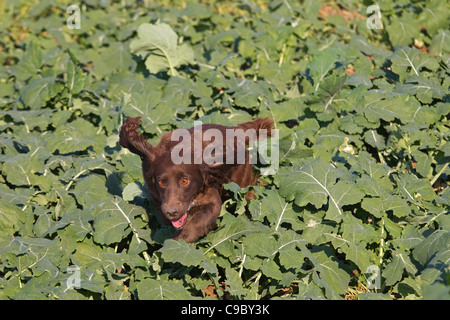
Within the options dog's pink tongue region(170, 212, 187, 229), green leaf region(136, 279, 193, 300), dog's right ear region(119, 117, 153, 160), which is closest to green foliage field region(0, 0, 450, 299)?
green leaf region(136, 279, 193, 300)

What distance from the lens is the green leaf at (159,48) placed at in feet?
28.2

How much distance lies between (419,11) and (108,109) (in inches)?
233

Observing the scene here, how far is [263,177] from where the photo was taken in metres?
6.40

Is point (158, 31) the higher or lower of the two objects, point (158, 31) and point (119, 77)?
the higher

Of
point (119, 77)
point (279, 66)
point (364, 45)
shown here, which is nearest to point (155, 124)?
point (119, 77)

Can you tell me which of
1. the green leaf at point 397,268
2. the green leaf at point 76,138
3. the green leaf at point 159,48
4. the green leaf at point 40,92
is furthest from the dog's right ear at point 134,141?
the green leaf at point 40,92

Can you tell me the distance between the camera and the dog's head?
206 inches

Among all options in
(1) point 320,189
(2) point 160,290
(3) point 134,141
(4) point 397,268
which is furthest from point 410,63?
(2) point 160,290

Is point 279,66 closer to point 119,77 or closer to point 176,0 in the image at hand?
point 119,77

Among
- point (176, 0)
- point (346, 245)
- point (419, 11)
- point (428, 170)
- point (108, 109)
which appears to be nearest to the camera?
point (346, 245)

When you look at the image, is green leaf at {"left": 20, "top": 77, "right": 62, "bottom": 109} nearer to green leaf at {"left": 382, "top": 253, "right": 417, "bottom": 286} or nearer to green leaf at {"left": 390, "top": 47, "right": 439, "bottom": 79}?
green leaf at {"left": 390, "top": 47, "right": 439, "bottom": 79}

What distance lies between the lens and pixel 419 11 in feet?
36.0

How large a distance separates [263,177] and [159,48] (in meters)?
3.20

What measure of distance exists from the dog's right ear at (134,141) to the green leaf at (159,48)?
3173 millimetres
